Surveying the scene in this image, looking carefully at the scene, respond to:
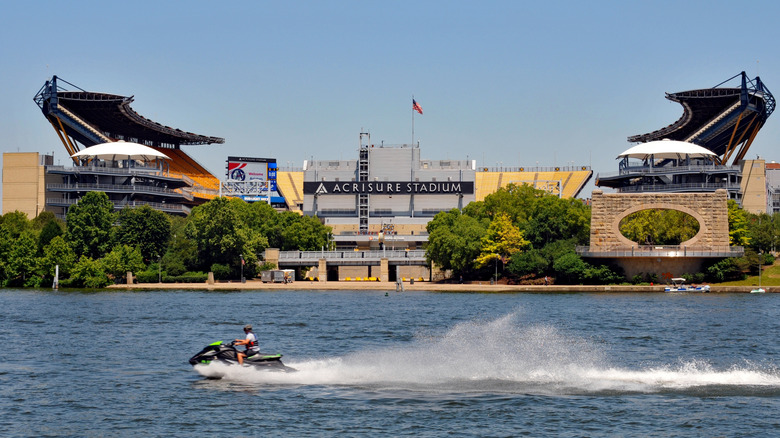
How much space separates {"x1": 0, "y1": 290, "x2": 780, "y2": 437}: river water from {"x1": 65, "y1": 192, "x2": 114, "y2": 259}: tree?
1874 inches

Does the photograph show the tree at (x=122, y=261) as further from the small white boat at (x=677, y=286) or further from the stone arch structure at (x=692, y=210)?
the small white boat at (x=677, y=286)

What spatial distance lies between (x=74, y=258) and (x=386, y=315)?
56.2 meters

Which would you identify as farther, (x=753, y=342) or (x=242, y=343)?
(x=753, y=342)

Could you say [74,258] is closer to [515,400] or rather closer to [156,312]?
[156,312]

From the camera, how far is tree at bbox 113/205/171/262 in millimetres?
118000

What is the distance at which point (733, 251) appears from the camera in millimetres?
104188

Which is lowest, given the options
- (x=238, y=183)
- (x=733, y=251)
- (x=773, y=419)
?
(x=773, y=419)

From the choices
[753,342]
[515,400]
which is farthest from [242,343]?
[753,342]

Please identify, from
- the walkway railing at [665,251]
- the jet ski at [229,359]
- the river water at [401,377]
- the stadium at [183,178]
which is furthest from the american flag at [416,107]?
the jet ski at [229,359]

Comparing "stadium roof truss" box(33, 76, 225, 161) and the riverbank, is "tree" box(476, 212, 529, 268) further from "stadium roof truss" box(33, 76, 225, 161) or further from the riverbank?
"stadium roof truss" box(33, 76, 225, 161)

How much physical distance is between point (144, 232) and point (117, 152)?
44.6 metres

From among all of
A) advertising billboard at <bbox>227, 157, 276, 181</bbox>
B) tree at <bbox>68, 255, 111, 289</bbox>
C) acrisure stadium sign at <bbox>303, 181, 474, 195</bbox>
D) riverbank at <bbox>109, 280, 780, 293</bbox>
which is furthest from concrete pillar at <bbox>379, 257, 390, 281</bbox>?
advertising billboard at <bbox>227, 157, 276, 181</bbox>

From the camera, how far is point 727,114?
158250 millimetres

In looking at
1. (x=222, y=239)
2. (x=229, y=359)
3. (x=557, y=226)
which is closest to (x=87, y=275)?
(x=222, y=239)
